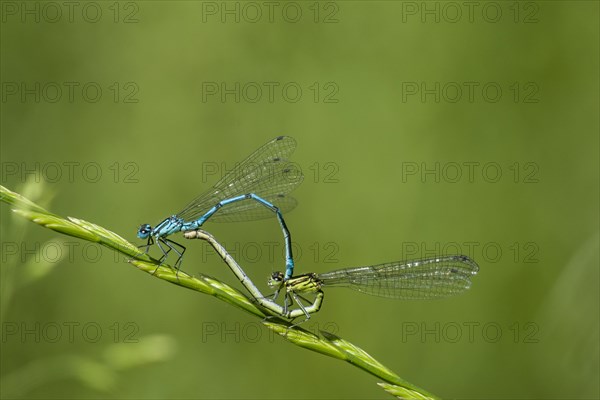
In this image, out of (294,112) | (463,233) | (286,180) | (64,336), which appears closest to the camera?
(286,180)

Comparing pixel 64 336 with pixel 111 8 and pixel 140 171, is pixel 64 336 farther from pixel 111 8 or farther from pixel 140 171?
Result: pixel 111 8

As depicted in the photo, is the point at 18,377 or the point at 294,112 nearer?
the point at 18,377

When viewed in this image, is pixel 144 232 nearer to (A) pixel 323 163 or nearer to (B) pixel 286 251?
(B) pixel 286 251

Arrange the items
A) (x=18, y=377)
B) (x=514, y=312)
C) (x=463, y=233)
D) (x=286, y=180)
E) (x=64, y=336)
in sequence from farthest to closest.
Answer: (x=463, y=233) → (x=514, y=312) → (x=64, y=336) → (x=286, y=180) → (x=18, y=377)

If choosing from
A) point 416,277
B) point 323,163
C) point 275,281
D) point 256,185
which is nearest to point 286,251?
point 275,281

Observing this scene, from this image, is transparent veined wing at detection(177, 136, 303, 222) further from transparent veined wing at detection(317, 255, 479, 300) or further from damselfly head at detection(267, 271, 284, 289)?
transparent veined wing at detection(317, 255, 479, 300)

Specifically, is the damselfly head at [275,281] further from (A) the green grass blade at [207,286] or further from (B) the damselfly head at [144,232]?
(A) the green grass blade at [207,286]

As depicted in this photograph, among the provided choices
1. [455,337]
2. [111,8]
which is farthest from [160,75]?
[455,337]

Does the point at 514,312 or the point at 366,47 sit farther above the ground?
the point at 366,47
